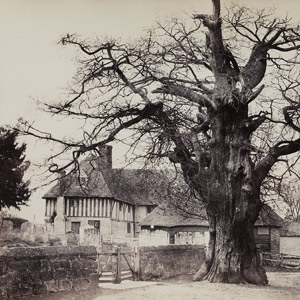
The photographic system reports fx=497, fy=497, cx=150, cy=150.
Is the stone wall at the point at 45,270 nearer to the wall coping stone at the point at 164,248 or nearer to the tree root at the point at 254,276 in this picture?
the tree root at the point at 254,276

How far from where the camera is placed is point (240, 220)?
1377 cm

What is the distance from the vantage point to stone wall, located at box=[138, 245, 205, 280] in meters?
15.8

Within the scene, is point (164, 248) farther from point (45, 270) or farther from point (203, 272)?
point (45, 270)

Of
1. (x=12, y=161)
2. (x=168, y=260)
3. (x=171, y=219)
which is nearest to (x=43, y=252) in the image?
(x=12, y=161)

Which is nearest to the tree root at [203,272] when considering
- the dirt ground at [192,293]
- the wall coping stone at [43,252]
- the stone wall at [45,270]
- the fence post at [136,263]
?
the dirt ground at [192,293]

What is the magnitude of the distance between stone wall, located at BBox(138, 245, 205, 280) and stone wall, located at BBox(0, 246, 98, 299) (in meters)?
5.14

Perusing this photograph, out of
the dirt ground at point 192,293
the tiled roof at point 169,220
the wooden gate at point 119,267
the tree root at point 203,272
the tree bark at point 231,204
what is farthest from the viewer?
the tiled roof at point 169,220

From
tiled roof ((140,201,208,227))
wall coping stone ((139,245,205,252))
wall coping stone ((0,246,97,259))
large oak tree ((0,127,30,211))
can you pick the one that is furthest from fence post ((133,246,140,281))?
tiled roof ((140,201,208,227))

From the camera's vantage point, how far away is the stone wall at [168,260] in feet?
51.9

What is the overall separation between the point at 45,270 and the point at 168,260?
8.42 meters

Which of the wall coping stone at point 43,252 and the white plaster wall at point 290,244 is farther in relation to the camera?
the white plaster wall at point 290,244

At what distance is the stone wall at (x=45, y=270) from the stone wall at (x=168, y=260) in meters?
5.14

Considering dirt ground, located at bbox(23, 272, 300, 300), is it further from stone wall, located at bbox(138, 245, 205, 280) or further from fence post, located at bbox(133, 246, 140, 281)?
stone wall, located at bbox(138, 245, 205, 280)

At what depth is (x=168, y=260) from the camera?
17125 millimetres
